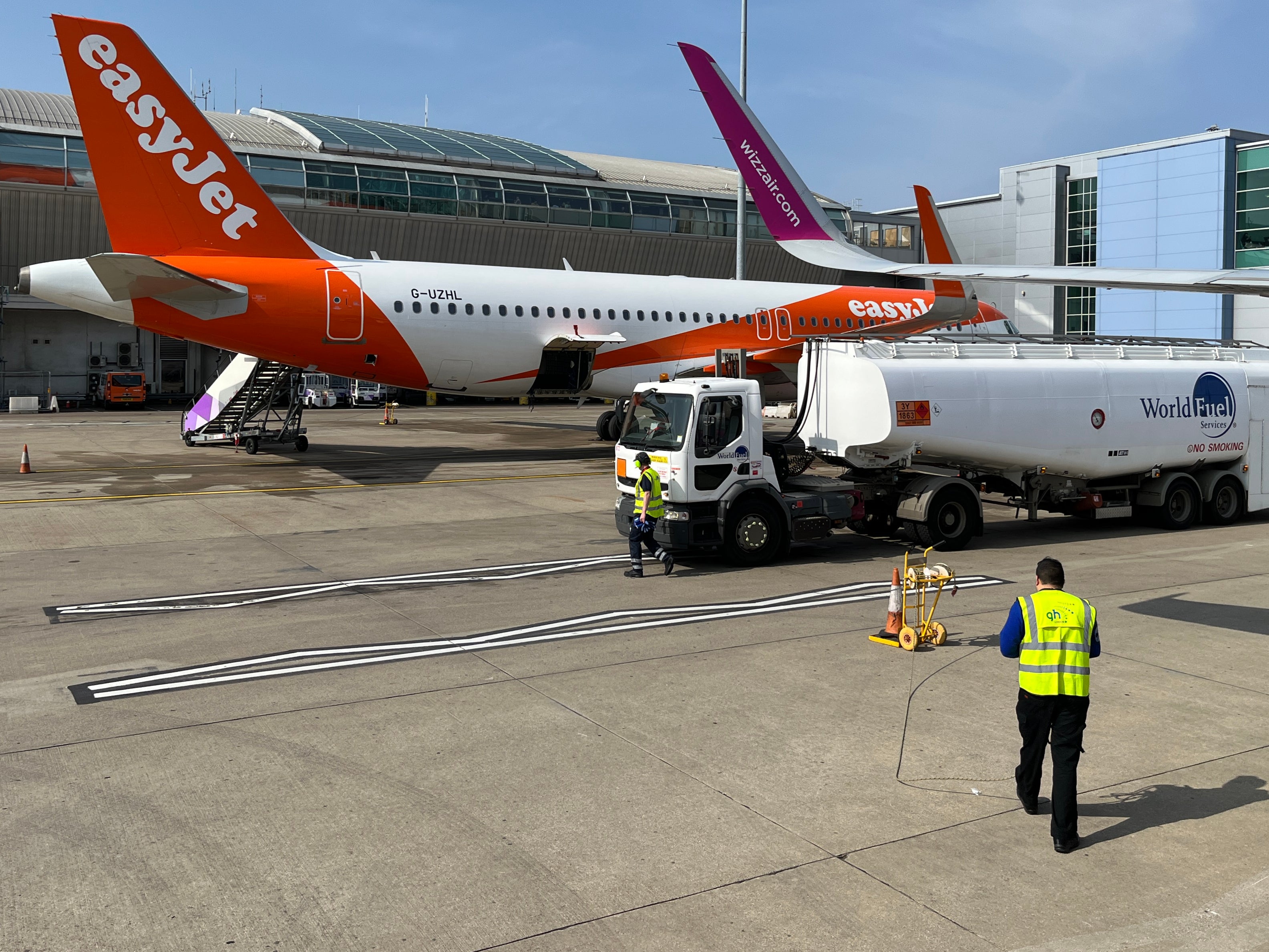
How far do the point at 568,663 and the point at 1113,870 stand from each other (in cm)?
562

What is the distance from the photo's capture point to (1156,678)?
10.4 metres

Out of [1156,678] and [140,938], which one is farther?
[1156,678]

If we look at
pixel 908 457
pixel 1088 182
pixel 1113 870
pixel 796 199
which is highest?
pixel 1088 182

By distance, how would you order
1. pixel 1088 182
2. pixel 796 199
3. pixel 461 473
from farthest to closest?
pixel 1088 182
pixel 461 473
pixel 796 199

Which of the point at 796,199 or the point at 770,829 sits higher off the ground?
the point at 796,199

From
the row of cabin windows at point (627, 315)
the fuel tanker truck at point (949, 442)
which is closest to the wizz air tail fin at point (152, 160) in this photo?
the row of cabin windows at point (627, 315)

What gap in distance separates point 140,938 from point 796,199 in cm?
1581

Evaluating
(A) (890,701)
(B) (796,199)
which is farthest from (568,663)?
(B) (796,199)

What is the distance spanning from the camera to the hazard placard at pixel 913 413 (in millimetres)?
16859

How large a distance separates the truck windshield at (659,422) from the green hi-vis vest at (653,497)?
1032mm

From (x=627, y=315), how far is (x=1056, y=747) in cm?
2553

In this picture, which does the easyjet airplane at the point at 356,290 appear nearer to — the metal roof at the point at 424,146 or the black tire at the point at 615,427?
the black tire at the point at 615,427

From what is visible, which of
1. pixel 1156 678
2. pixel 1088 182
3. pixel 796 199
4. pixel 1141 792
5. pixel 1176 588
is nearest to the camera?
pixel 1141 792

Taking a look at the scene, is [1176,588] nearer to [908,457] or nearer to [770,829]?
[908,457]
